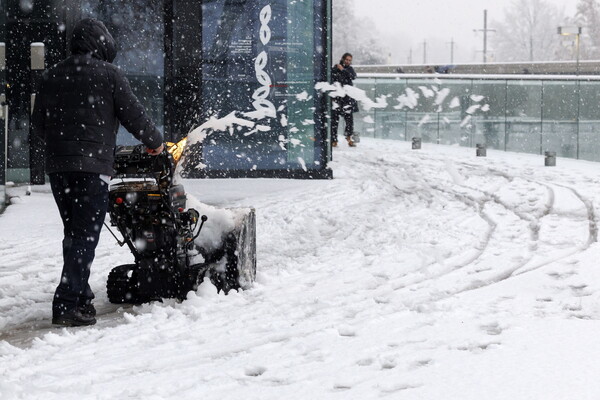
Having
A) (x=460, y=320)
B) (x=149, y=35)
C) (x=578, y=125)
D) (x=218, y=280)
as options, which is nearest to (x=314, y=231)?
(x=218, y=280)

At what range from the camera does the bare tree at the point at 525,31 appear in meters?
125

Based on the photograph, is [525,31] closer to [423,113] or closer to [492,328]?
[423,113]

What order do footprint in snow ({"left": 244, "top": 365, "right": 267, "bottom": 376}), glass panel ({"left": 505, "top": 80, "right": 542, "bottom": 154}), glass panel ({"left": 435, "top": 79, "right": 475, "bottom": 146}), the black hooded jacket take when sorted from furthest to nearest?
glass panel ({"left": 435, "top": 79, "right": 475, "bottom": 146})
glass panel ({"left": 505, "top": 80, "right": 542, "bottom": 154})
the black hooded jacket
footprint in snow ({"left": 244, "top": 365, "right": 267, "bottom": 376})

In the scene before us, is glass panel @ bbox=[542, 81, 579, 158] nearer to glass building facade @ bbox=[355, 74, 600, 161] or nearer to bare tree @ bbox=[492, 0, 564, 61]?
glass building facade @ bbox=[355, 74, 600, 161]

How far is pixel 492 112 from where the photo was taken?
67.8 ft

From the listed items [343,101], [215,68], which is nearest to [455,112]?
[343,101]

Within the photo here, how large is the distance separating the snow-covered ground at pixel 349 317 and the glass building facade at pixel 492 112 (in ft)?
26.7

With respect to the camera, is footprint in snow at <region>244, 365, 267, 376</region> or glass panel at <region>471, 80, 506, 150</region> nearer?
footprint in snow at <region>244, 365, 267, 376</region>

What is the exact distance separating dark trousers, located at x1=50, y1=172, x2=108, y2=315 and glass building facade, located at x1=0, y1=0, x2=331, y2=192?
8.09m

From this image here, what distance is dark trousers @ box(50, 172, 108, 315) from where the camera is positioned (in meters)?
5.52

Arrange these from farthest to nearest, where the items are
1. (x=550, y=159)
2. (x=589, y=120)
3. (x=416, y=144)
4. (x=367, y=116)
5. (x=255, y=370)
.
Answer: (x=367, y=116)
(x=416, y=144)
(x=589, y=120)
(x=550, y=159)
(x=255, y=370)

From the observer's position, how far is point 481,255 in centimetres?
783

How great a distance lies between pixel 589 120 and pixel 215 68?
8285 millimetres

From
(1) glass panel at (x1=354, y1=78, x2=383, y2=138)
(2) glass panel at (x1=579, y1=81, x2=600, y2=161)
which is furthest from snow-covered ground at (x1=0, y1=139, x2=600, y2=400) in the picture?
(1) glass panel at (x1=354, y1=78, x2=383, y2=138)
